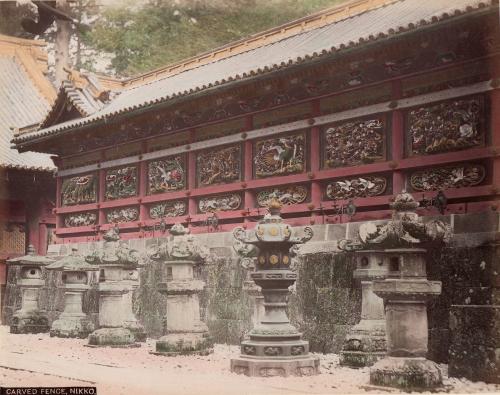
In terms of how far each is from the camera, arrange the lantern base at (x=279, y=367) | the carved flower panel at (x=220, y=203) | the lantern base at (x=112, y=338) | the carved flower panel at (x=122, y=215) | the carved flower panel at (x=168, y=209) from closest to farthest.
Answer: the lantern base at (x=279, y=367), the lantern base at (x=112, y=338), the carved flower panel at (x=220, y=203), the carved flower panel at (x=168, y=209), the carved flower panel at (x=122, y=215)

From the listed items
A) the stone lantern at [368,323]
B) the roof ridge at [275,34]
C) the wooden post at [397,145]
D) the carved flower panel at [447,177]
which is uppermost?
the roof ridge at [275,34]

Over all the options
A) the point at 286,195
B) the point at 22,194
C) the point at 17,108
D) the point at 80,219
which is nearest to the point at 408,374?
the point at 286,195

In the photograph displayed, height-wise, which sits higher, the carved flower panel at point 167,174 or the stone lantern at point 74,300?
the carved flower panel at point 167,174

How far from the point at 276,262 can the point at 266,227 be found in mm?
545

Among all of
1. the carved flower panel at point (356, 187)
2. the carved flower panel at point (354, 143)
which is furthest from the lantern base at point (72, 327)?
the carved flower panel at point (354, 143)

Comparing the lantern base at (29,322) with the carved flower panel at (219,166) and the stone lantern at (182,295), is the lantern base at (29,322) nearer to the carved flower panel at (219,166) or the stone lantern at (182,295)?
the carved flower panel at (219,166)

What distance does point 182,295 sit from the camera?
513 inches

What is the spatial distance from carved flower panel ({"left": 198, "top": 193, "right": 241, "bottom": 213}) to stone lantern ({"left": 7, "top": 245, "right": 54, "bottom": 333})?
5.46 meters

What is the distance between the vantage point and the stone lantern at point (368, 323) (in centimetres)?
1105

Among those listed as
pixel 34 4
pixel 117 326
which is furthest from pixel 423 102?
pixel 34 4

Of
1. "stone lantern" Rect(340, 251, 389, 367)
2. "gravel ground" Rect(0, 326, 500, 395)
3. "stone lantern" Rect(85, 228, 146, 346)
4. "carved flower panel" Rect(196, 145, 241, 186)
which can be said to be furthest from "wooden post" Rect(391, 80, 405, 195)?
"stone lantern" Rect(85, 228, 146, 346)

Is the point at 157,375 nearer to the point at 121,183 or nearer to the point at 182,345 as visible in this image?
the point at 182,345

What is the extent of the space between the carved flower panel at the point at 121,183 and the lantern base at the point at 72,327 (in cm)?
385

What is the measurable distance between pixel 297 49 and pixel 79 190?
859 centimetres
